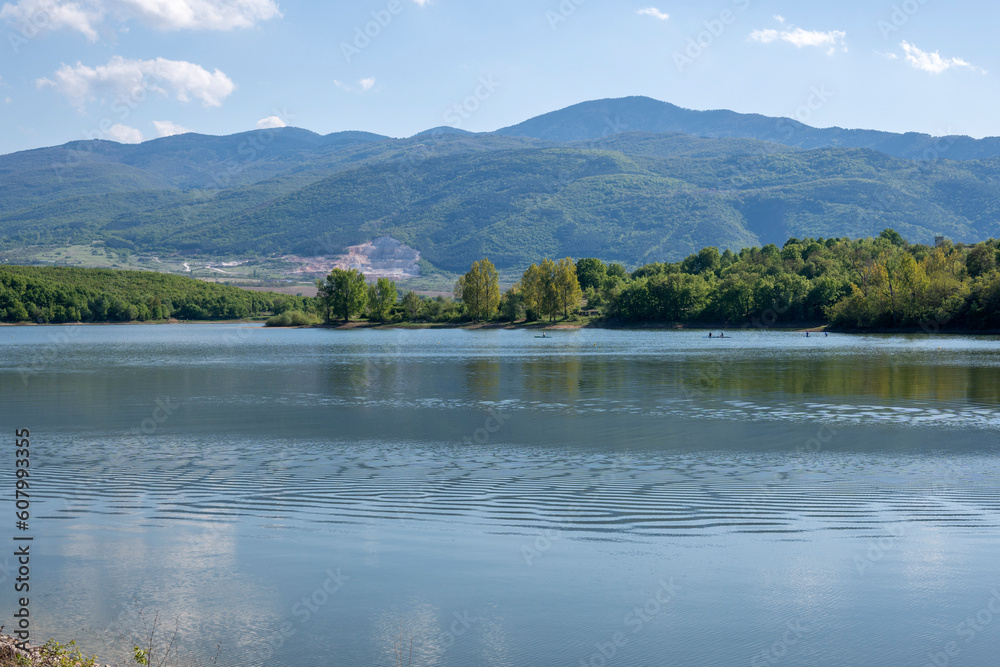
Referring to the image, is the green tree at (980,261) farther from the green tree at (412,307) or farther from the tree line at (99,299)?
the tree line at (99,299)

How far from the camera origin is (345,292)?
153375 millimetres

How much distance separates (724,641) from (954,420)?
21708 millimetres

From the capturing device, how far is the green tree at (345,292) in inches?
6029

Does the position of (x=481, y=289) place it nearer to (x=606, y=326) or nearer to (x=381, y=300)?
(x=381, y=300)

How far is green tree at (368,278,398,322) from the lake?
123m

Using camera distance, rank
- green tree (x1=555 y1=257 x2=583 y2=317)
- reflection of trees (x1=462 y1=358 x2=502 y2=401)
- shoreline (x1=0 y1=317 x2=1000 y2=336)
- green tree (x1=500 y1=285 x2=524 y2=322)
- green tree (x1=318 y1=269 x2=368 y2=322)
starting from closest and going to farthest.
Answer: reflection of trees (x1=462 y1=358 x2=502 y2=401) → shoreline (x1=0 y1=317 x2=1000 y2=336) → green tree (x1=555 y1=257 x2=583 y2=317) → green tree (x1=500 y1=285 x2=524 y2=322) → green tree (x1=318 y1=269 x2=368 y2=322)

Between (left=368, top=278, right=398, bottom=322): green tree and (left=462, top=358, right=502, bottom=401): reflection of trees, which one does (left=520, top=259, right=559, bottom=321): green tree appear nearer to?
(left=368, top=278, right=398, bottom=322): green tree

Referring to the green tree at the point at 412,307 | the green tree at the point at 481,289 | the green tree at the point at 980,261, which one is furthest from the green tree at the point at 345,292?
the green tree at the point at 980,261

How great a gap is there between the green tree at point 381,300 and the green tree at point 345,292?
4.82ft

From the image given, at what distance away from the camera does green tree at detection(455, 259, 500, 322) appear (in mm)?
146250

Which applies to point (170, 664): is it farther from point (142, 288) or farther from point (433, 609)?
point (142, 288)

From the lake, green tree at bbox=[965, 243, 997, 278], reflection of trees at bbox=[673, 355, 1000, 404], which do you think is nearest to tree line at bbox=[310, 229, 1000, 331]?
green tree at bbox=[965, 243, 997, 278]

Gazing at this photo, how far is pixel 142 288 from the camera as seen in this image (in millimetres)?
190250

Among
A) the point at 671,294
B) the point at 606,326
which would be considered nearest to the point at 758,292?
the point at 671,294
